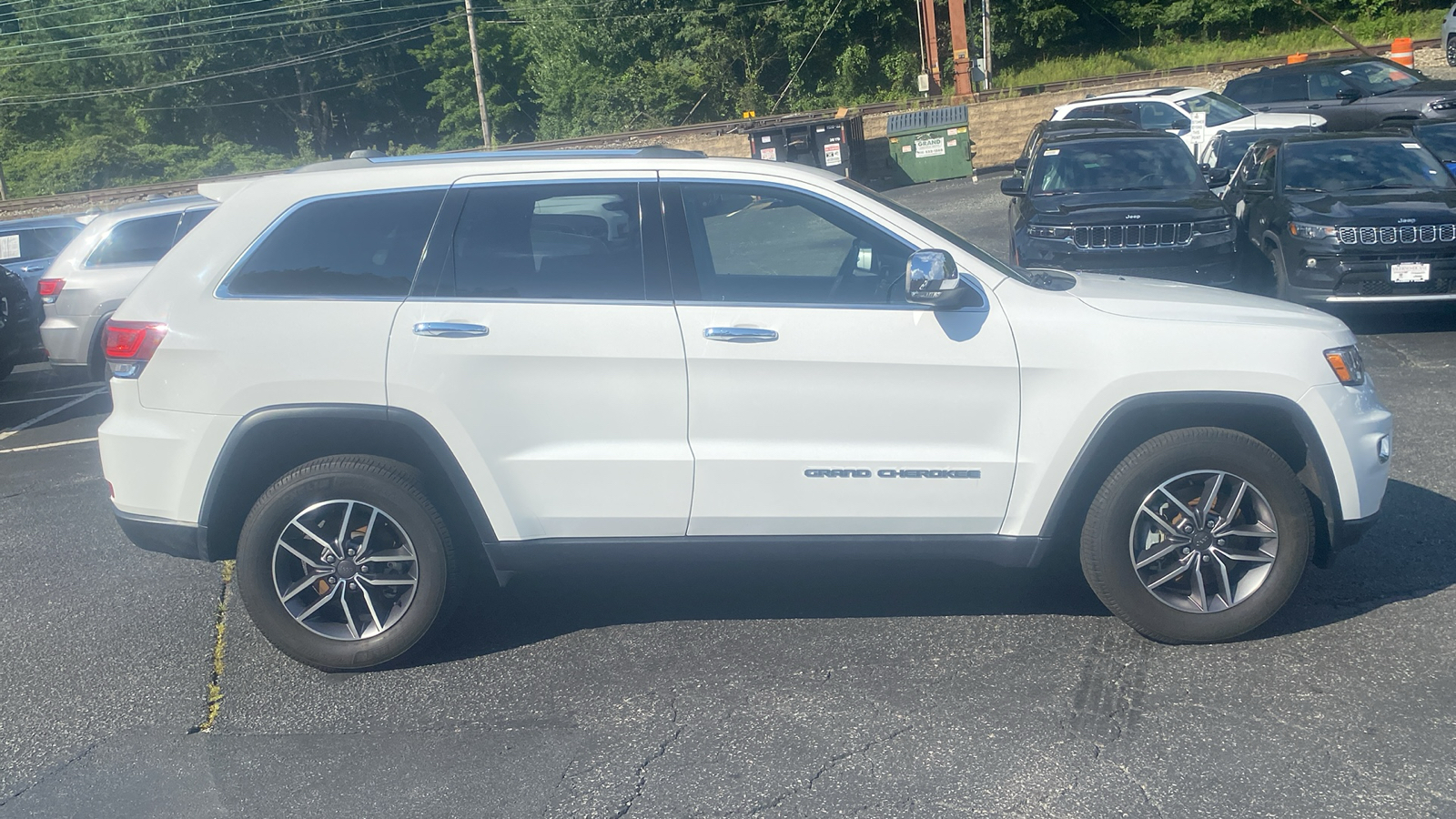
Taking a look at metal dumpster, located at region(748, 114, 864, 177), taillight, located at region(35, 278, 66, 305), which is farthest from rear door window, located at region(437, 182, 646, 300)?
metal dumpster, located at region(748, 114, 864, 177)

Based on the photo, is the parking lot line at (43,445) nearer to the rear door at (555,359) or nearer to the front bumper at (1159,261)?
the rear door at (555,359)

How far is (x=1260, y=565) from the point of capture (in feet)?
14.3

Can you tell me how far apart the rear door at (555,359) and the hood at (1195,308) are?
1.62 metres

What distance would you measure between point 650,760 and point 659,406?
122 centimetres

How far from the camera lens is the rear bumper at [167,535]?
14.4ft

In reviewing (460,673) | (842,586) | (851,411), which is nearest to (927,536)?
(851,411)

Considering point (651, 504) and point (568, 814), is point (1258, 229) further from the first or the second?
point (568, 814)

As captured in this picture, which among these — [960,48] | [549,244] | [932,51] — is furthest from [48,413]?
[932,51]

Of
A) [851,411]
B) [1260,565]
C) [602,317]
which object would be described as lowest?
[1260,565]

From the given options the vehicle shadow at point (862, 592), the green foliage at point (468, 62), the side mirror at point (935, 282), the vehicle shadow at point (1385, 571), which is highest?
the green foliage at point (468, 62)

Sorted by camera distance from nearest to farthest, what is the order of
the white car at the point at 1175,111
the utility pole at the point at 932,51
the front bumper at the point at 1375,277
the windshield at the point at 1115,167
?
1. the front bumper at the point at 1375,277
2. the windshield at the point at 1115,167
3. the white car at the point at 1175,111
4. the utility pole at the point at 932,51

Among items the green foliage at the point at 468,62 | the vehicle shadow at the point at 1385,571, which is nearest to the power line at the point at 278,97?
the green foliage at the point at 468,62

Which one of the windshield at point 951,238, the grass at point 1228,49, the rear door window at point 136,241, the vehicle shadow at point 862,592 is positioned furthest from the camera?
the grass at point 1228,49

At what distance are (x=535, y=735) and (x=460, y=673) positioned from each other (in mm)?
630
